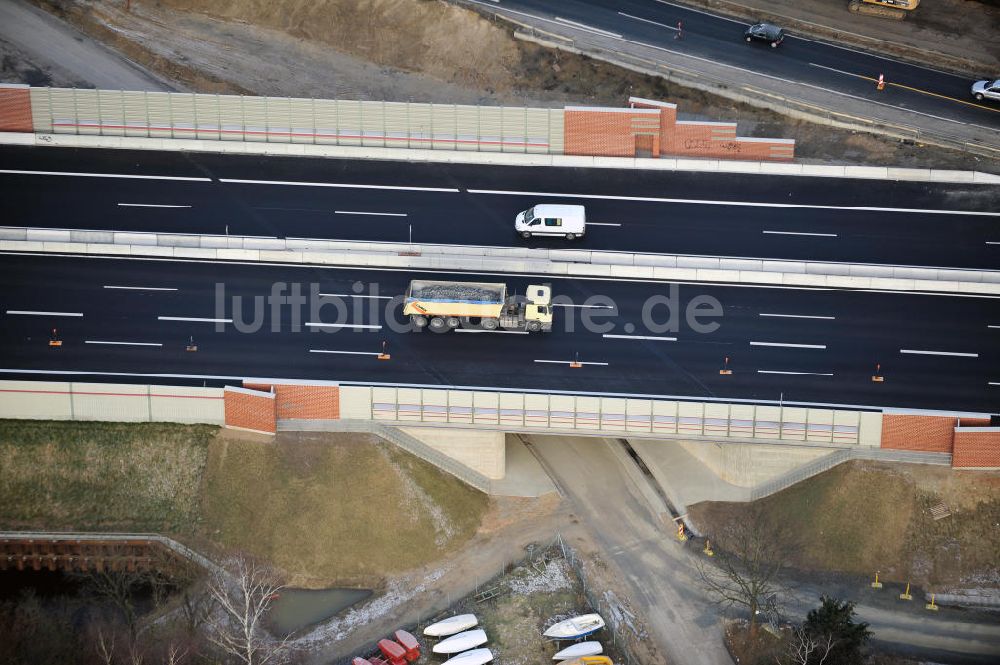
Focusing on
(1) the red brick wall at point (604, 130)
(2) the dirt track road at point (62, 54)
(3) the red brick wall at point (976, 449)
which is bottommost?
(3) the red brick wall at point (976, 449)

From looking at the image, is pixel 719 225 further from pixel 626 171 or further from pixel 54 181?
pixel 54 181

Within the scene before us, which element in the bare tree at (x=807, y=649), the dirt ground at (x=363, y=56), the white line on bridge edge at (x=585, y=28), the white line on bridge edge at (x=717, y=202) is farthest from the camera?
the white line on bridge edge at (x=585, y=28)

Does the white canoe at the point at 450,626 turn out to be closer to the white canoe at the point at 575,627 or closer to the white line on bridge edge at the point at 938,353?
the white canoe at the point at 575,627

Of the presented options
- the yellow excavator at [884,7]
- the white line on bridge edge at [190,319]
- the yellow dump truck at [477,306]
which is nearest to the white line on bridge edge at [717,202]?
the yellow dump truck at [477,306]

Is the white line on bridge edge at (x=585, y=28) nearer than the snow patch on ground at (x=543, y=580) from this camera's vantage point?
No

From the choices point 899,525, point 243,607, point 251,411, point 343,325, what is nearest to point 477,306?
point 343,325

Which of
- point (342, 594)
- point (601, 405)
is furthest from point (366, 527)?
point (601, 405)
